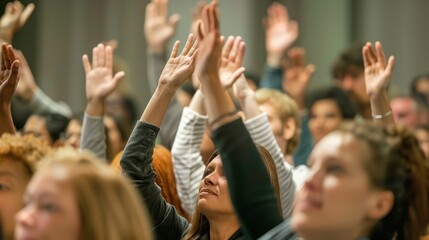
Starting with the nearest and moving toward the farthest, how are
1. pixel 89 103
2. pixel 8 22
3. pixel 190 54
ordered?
pixel 190 54
pixel 89 103
pixel 8 22

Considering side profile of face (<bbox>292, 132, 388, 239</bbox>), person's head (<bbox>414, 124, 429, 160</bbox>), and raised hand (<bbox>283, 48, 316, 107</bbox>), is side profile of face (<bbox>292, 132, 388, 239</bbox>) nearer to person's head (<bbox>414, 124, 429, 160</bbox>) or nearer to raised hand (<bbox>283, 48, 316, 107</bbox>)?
person's head (<bbox>414, 124, 429, 160</bbox>)

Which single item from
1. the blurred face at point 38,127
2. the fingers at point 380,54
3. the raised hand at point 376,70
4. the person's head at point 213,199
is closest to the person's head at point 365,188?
the person's head at point 213,199

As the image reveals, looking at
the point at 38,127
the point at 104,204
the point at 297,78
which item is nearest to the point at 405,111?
the point at 297,78

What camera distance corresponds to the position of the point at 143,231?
2.02 metres

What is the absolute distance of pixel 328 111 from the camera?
484 cm

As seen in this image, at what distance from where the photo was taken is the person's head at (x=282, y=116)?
156 inches

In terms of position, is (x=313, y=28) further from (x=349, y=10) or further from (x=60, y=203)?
(x=60, y=203)

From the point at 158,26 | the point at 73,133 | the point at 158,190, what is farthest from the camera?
the point at 158,26

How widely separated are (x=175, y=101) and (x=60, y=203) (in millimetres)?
2385

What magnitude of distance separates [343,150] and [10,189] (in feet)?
2.84

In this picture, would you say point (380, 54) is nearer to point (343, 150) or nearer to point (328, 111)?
point (343, 150)

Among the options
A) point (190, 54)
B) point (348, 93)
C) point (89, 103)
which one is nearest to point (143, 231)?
point (190, 54)

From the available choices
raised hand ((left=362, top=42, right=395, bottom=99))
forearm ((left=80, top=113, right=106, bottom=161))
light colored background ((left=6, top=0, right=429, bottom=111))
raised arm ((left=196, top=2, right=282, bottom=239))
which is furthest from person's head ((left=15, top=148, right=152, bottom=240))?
light colored background ((left=6, top=0, right=429, bottom=111))

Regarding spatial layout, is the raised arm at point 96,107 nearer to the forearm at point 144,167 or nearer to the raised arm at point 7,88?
the raised arm at point 7,88
